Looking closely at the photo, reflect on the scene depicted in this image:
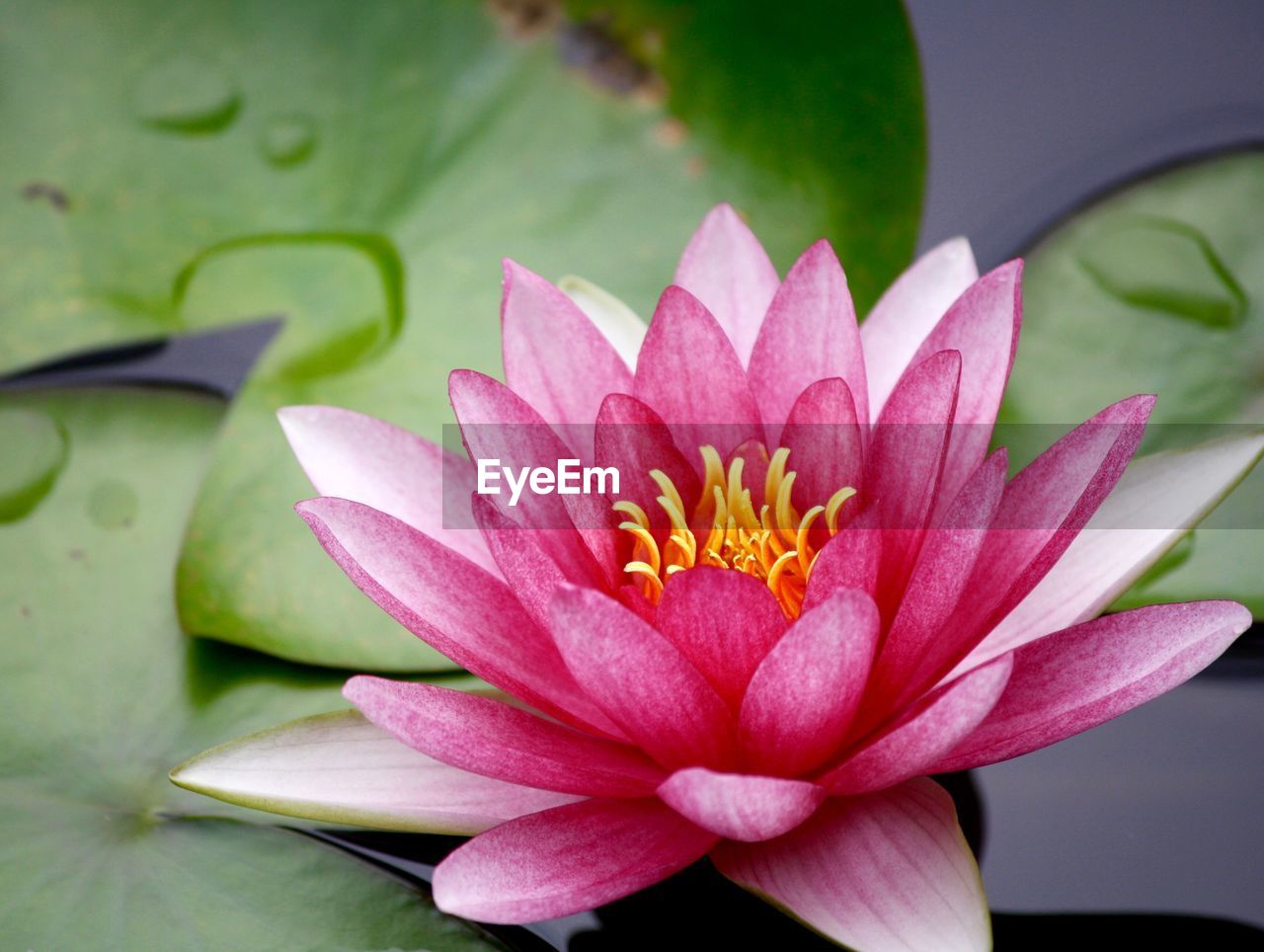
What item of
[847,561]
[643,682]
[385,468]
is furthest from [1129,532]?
[385,468]

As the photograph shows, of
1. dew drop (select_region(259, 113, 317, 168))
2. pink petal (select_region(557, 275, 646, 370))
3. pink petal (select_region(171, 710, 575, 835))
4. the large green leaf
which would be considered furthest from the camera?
dew drop (select_region(259, 113, 317, 168))

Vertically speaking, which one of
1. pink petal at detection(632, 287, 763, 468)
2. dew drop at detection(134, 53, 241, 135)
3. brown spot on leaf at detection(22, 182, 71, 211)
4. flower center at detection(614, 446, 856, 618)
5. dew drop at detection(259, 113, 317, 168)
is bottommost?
flower center at detection(614, 446, 856, 618)

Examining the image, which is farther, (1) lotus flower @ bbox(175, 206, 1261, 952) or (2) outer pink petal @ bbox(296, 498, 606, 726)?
(2) outer pink petal @ bbox(296, 498, 606, 726)

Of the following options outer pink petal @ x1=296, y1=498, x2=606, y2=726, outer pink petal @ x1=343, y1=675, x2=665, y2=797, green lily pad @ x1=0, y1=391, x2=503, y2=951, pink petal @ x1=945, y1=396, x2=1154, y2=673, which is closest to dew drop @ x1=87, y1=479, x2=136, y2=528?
green lily pad @ x1=0, y1=391, x2=503, y2=951

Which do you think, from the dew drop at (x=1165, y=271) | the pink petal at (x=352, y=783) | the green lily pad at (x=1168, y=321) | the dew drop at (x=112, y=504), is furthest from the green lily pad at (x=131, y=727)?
the dew drop at (x=1165, y=271)

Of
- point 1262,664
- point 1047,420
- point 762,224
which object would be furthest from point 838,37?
point 1262,664

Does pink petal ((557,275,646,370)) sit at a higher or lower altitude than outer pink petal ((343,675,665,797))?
higher

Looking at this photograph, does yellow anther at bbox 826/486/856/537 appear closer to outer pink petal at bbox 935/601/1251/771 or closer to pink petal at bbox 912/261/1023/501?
pink petal at bbox 912/261/1023/501
